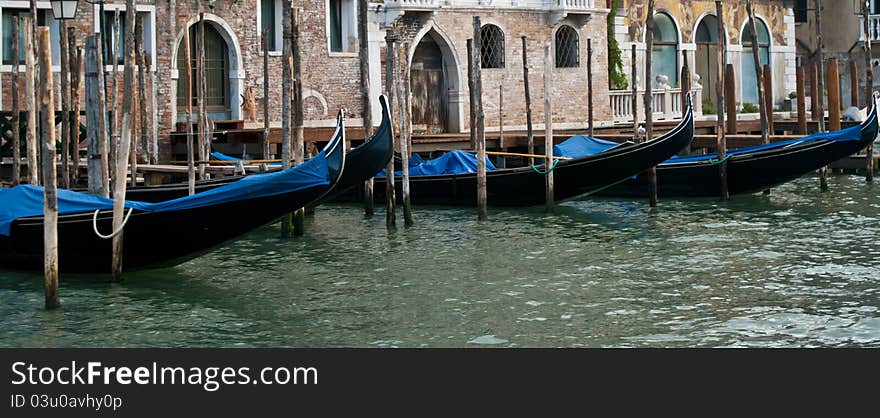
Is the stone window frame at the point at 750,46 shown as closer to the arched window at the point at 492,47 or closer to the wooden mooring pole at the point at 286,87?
the arched window at the point at 492,47

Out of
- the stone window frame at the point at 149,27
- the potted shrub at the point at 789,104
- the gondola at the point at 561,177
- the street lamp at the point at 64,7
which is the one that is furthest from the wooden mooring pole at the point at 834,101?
the street lamp at the point at 64,7

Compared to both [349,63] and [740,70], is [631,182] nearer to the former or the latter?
[349,63]

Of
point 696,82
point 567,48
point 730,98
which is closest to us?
point 730,98

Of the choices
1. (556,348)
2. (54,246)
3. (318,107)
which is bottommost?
(556,348)

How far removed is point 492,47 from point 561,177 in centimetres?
564

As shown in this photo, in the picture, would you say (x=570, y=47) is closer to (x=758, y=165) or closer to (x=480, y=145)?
(x=758, y=165)

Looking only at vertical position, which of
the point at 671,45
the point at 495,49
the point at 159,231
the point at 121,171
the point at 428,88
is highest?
the point at 671,45

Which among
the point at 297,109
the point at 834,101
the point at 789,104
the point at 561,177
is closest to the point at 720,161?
the point at 561,177

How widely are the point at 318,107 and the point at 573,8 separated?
3746 mm

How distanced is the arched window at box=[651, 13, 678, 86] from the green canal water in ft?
28.4

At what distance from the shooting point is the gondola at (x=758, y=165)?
11750 mm

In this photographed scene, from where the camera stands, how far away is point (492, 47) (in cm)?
1683
